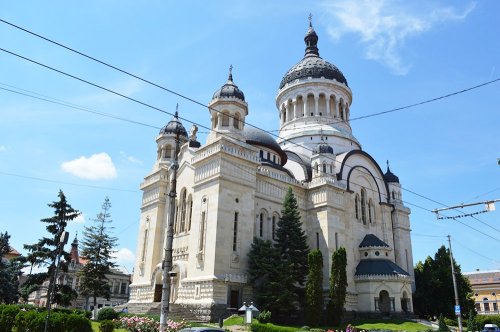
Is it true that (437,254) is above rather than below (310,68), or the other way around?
below

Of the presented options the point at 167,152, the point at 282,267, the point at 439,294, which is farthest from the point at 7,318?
the point at 439,294

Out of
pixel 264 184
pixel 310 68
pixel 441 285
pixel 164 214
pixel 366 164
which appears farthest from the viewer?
pixel 310 68

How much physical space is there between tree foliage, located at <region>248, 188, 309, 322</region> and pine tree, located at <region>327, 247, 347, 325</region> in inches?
81.4

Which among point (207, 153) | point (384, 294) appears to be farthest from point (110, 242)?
point (384, 294)

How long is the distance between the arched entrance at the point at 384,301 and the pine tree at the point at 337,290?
259 inches

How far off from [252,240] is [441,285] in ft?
66.1

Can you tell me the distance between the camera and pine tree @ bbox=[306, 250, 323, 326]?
26.7 metres

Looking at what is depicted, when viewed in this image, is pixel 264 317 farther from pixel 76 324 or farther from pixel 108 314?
pixel 108 314

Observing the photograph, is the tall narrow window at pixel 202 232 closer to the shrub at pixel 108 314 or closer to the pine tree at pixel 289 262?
the pine tree at pixel 289 262

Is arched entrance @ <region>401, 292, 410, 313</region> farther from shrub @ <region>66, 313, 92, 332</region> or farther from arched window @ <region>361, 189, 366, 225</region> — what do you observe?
shrub @ <region>66, 313, 92, 332</region>

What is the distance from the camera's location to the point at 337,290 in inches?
1113

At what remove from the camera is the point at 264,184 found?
32.1m

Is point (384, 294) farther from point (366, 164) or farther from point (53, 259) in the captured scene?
point (53, 259)

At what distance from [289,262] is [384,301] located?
11.6 meters
